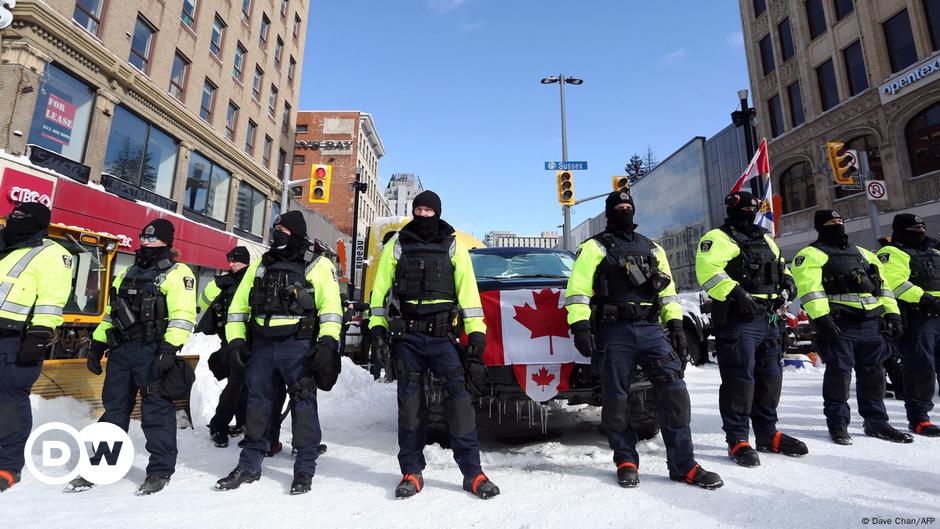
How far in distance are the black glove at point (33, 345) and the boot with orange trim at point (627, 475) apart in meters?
4.15

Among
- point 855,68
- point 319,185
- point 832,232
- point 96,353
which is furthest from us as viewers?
point 855,68

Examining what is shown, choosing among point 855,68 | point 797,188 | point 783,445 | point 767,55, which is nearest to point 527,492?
Answer: point 783,445

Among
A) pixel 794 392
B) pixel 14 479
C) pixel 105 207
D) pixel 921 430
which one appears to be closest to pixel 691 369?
pixel 794 392

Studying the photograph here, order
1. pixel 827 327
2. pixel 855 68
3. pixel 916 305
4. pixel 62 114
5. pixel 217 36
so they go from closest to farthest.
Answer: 1. pixel 827 327
2. pixel 916 305
3. pixel 62 114
4. pixel 855 68
5. pixel 217 36

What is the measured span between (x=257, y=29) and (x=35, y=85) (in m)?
13.4

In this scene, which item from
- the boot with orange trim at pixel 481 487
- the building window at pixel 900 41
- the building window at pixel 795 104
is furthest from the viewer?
the building window at pixel 795 104

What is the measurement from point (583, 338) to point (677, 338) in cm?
76

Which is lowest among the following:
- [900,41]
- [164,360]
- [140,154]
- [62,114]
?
[164,360]

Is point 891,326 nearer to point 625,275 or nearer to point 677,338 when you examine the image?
point 677,338

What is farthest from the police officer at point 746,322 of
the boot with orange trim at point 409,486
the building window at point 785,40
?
the building window at point 785,40

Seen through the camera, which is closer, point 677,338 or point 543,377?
point 677,338

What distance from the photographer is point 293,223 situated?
3.52 meters

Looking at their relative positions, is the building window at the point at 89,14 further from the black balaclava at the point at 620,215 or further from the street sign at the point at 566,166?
the black balaclava at the point at 620,215

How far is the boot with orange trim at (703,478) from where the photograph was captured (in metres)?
2.88
